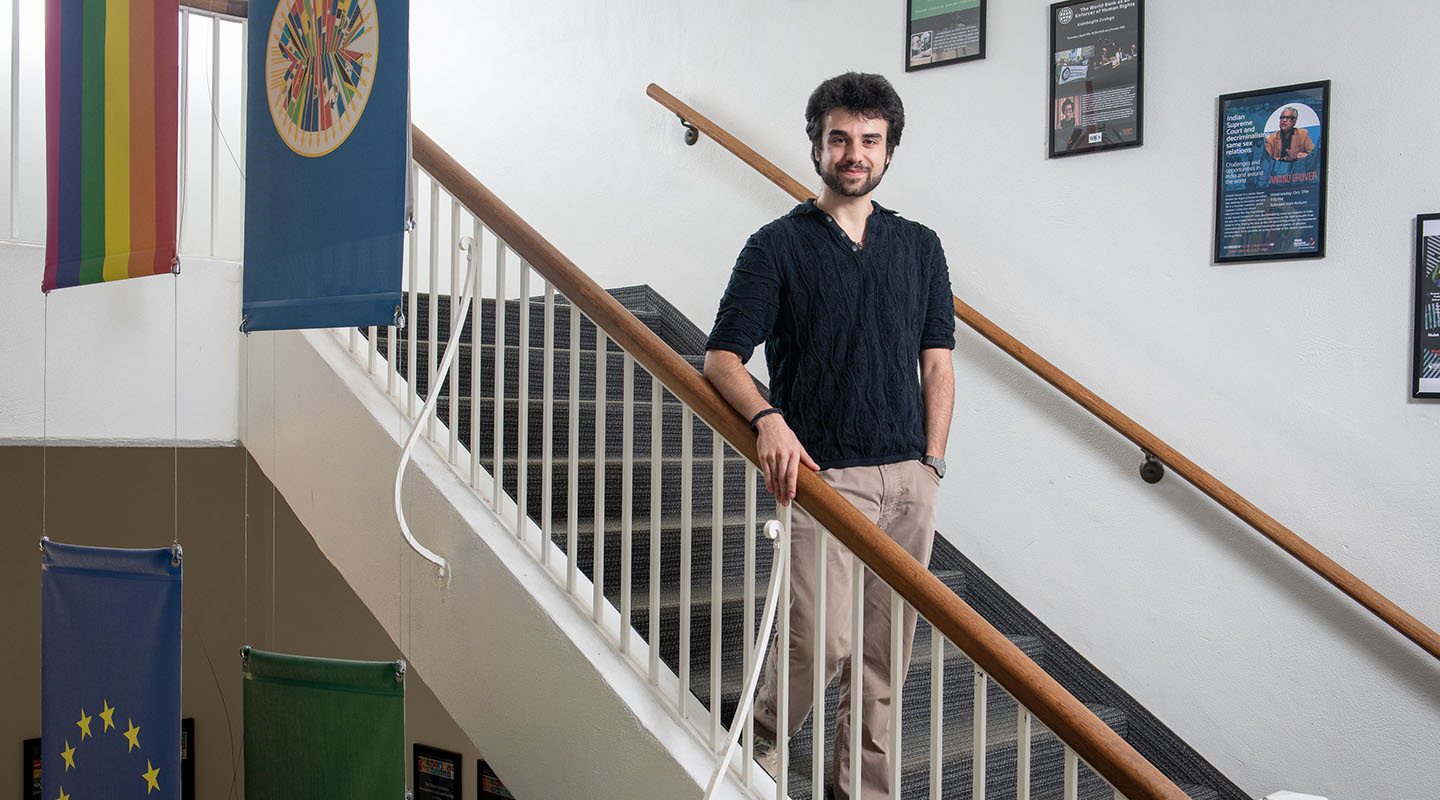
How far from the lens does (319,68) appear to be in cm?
209

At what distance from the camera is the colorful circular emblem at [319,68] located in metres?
1.99

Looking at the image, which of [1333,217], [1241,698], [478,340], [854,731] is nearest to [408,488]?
A: [478,340]

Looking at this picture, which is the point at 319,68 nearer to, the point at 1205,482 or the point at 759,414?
the point at 759,414

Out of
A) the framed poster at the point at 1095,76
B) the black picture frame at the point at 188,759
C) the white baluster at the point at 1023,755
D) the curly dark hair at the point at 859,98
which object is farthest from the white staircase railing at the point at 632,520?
the black picture frame at the point at 188,759

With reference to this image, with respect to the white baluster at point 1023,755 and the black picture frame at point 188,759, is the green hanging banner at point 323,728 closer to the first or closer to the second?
the white baluster at point 1023,755

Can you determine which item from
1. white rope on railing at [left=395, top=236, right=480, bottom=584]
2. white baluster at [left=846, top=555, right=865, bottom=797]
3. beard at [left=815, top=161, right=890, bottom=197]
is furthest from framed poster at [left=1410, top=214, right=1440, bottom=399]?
white rope on railing at [left=395, top=236, right=480, bottom=584]

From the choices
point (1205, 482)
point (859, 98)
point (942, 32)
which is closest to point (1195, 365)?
point (1205, 482)

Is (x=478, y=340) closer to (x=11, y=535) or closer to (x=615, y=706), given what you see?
(x=615, y=706)

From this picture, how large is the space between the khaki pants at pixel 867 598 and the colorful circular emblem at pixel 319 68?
1.03 m

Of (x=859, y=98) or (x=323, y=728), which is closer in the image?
(x=859, y=98)

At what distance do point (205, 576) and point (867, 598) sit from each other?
350cm

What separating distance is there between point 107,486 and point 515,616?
2803mm

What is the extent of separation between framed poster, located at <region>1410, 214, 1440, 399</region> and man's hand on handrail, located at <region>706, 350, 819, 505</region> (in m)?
1.60

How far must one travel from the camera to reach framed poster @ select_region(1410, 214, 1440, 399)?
2.65 m
